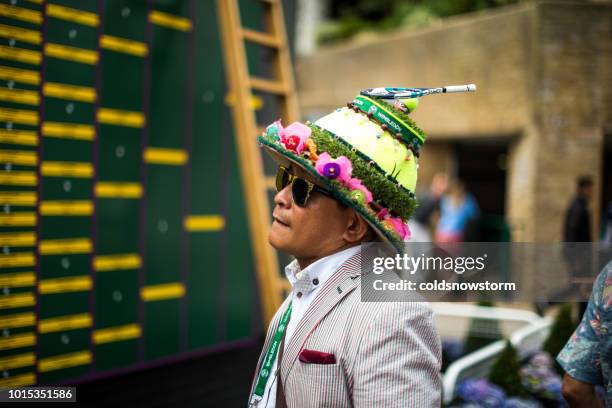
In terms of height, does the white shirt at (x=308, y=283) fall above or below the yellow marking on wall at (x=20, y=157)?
below

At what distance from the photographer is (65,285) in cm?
381

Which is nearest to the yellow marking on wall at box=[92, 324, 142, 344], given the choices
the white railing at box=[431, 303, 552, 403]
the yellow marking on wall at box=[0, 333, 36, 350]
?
the yellow marking on wall at box=[0, 333, 36, 350]

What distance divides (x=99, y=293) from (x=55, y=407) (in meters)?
0.84

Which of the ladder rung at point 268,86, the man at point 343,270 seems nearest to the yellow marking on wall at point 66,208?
the ladder rung at point 268,86

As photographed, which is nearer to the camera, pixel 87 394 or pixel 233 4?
pixel 87 394

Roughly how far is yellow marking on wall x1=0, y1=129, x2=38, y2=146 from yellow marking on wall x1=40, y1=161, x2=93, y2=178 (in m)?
0.18

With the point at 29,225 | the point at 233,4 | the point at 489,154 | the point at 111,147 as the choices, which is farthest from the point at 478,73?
the point at 29,225

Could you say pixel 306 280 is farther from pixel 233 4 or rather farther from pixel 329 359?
pixel 233 4

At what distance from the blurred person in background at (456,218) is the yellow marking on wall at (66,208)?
573 cm

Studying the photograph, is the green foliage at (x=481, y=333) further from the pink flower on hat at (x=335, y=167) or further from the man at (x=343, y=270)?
the pink flower on hat at (x=335, y=167)

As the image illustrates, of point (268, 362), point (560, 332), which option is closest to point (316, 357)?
point (268, 362)

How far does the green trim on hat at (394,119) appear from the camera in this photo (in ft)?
5.73

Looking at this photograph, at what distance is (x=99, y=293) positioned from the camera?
13.4 ft

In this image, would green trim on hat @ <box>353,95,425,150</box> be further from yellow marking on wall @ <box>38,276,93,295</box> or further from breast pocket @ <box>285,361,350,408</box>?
yellow marking on wall @ <box>38,276,93,295</box>
